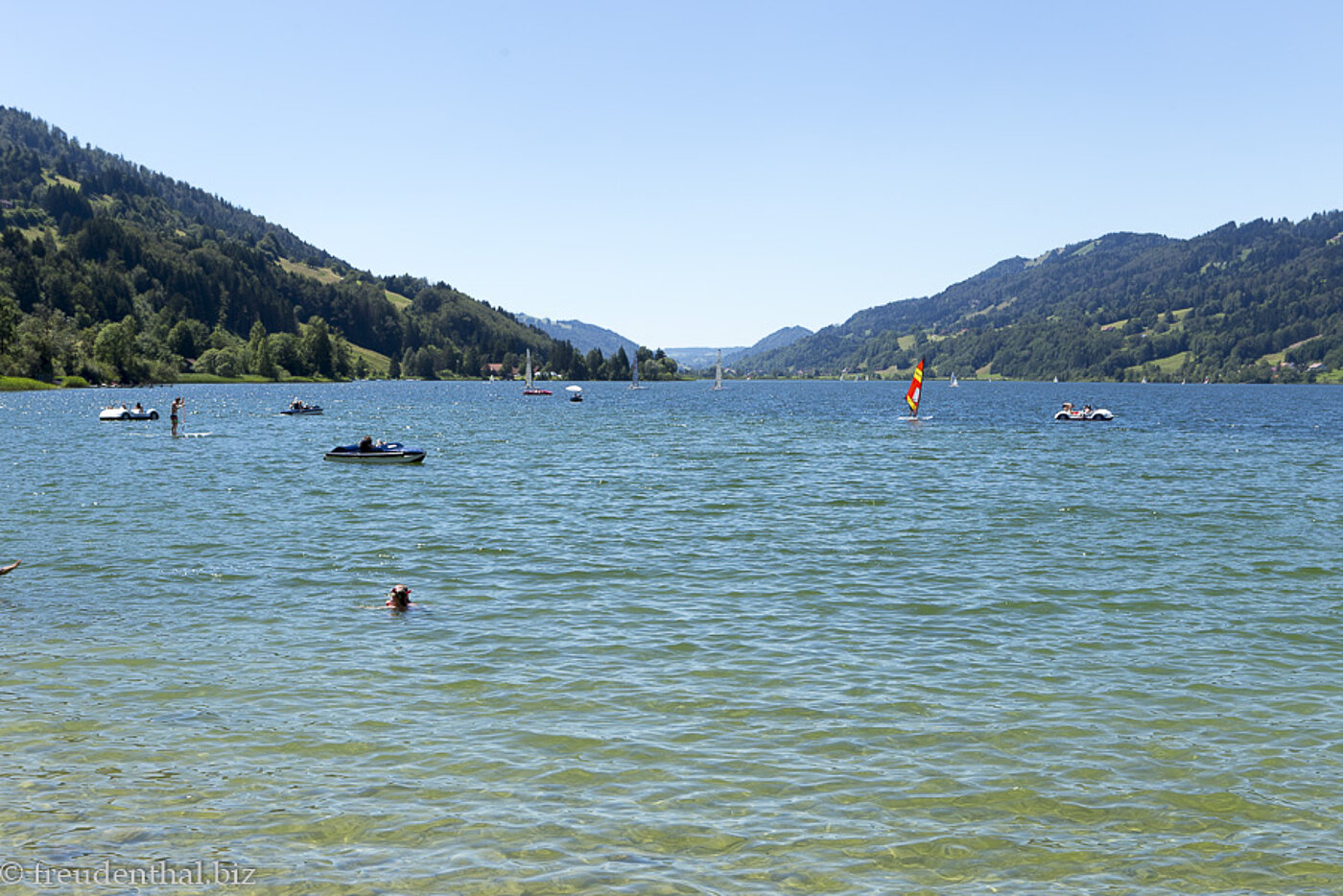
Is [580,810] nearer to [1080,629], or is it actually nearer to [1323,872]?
[1323,872]

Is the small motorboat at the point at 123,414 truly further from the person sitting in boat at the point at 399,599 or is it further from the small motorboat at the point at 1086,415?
the small motorboat at the point at 1086,415

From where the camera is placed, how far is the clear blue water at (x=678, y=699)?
552 inches

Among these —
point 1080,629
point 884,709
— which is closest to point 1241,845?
point 884,709

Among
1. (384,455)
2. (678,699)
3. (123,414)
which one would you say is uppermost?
(123,414)

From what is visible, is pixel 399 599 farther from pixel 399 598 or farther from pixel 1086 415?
pixel 1086 415

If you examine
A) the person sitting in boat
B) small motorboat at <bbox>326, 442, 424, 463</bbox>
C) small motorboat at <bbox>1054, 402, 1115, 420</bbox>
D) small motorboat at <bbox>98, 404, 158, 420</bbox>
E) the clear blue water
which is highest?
small motorboat at <bbox>1054, 402, 1115, 420</bbox>

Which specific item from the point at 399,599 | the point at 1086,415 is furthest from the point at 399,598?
the point at 1086,415

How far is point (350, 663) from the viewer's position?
23.3 metres

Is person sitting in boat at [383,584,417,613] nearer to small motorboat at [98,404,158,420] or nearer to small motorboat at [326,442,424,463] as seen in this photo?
small motorboat at [326,442,424,463]

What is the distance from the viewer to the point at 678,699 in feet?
68.0

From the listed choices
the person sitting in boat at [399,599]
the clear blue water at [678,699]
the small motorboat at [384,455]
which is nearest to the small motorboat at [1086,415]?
the clear blue water at [678,699]

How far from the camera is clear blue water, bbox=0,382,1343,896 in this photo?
1402 centimetres

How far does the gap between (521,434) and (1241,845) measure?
114m

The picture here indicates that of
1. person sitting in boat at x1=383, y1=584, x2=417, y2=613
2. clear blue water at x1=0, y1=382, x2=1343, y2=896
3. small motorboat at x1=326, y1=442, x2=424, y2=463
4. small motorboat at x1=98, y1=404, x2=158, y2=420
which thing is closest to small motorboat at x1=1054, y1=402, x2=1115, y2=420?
clear blue water at x1=0, y1=382, x2=1343, y2=896
